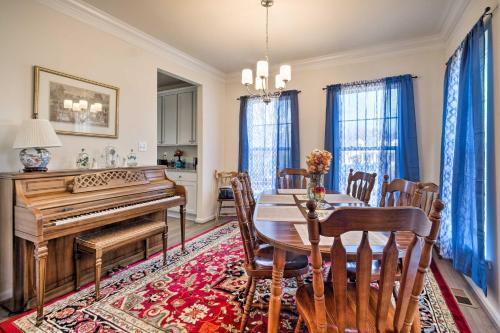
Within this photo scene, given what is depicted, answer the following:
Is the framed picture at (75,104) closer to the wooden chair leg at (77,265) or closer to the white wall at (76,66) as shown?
the white wall at (76,66)

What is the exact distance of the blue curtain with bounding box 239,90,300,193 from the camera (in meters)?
4.11

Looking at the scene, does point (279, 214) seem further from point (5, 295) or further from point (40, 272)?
point (5, 295)

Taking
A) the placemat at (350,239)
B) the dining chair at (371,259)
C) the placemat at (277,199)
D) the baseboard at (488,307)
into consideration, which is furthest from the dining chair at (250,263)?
the baseboard at (488,307)

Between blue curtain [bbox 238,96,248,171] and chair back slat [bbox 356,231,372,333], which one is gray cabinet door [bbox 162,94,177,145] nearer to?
Result: blue curtain [bbox 238,96,248,171]

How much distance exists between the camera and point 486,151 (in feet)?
6.23

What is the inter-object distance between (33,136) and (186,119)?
9.88ft

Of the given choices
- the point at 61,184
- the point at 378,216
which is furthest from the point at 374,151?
the point at 61,184

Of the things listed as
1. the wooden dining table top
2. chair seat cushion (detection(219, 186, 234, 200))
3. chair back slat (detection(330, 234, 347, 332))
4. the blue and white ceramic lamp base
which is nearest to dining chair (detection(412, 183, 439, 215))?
the wooden dining table top

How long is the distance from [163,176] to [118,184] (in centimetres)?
66

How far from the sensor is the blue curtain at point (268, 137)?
4.11 meters

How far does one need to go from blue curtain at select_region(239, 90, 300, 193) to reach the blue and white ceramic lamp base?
2870 mm

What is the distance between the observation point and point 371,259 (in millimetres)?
919

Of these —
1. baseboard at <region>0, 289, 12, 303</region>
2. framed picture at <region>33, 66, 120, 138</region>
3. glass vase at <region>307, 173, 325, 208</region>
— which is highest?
framed picture at <region>33, 66, 120, 138</region>

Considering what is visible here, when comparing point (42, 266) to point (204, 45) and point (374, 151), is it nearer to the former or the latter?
point (204, 45)
